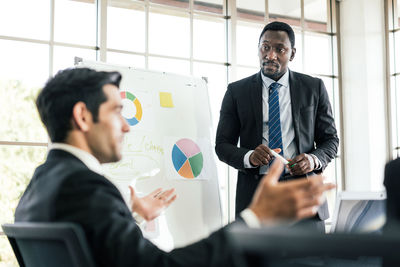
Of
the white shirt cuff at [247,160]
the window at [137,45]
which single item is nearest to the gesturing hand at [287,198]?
the white shirt cuff at [247,160]

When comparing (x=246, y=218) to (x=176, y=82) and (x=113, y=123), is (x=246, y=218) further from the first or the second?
(x=176, y=82)

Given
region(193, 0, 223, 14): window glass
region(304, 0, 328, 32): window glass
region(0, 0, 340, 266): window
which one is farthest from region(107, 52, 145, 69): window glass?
region(304, 0, 328, 32): window glass

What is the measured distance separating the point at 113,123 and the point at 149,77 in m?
1.98

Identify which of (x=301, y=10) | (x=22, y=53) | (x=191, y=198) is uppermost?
(x=301, y=10)

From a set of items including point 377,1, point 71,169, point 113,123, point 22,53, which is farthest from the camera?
point 377,1

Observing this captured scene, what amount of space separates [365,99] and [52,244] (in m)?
4.65

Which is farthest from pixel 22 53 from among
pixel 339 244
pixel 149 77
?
pixel 339 244

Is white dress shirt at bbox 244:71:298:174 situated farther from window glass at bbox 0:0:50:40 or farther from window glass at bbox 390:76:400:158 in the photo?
window glass at bbox 390:76:400:158

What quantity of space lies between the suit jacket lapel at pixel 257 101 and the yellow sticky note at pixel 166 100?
0.56m

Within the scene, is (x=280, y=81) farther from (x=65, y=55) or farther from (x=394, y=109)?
(x=394, y=109)

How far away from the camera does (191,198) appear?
300cm

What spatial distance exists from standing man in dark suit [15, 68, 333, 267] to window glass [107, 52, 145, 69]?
9.40ft

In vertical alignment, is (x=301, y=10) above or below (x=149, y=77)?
above

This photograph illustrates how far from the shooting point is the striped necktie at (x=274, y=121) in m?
2.71
